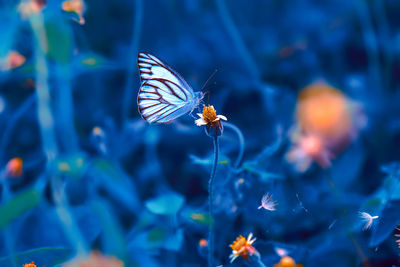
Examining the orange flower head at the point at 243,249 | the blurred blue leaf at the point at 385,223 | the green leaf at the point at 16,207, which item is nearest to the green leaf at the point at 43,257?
the green leaf at the point at 16,207

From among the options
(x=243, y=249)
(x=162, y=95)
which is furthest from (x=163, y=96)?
(x=243, y=249)

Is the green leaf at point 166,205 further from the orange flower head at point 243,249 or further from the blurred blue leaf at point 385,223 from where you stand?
the blurred blue leaf at point 385,223

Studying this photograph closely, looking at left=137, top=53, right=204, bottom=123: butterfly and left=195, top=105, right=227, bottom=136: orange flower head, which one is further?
left=137, top=53, right=204, bottom=123: butterfly

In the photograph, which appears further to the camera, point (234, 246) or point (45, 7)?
point (45, 7)

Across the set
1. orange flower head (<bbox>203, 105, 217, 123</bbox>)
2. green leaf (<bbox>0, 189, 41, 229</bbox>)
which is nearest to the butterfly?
orange flower head (<bbox>203, 105, 217, 123</bbox>)

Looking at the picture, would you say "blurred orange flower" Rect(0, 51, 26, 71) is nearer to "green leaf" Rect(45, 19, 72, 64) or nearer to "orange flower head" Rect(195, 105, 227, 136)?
"green leaf" Rect(45, 19, 72, 64)

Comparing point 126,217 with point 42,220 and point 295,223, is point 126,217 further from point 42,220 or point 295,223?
point 295,223

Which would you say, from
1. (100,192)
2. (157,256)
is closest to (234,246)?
(157,256)

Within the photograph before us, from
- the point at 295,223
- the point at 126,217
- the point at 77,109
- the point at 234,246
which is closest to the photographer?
the point at 234,246
